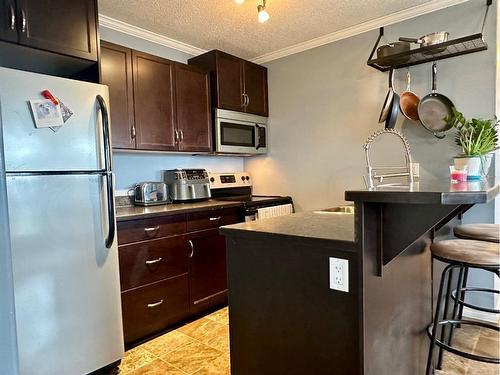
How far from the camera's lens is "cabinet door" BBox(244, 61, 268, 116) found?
3.44 metres

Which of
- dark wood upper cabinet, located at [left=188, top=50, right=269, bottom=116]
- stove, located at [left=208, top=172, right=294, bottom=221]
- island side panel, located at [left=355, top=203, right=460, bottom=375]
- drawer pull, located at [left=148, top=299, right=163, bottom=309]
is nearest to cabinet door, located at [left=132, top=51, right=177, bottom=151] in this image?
dark wood upper cabinet, located at [left=188, top=50, right=269, bottom=116]

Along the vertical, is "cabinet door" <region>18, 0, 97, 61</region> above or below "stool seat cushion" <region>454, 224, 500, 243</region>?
above

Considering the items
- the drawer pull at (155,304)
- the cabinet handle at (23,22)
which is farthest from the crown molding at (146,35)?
the drawer pull at (155,304)

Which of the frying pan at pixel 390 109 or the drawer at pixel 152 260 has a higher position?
the frying pan at pixel 390 109

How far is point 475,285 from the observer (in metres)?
2.48

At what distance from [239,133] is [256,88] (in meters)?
0.57

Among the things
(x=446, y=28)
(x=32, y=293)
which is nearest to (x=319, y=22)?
(x=446, y=28)

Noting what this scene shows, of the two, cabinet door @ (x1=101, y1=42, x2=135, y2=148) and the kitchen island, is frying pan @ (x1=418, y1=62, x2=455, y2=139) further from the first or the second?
cabinet door @ (x1=101, y1=42, x2=135, y2=148)

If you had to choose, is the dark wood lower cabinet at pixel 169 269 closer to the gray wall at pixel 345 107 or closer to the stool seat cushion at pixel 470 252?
the gray wall at pixel 345 107

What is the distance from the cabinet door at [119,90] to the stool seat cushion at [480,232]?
7.76ft

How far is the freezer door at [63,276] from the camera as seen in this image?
5.34ft

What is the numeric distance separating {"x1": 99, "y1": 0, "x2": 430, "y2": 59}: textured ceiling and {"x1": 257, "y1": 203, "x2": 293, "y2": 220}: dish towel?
1655 mm

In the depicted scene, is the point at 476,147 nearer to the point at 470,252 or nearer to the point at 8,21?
the point at 470,252

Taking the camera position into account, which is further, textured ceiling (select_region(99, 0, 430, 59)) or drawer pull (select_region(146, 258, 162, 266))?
textured ceiling (select_region(99, 0, 430, 59))
